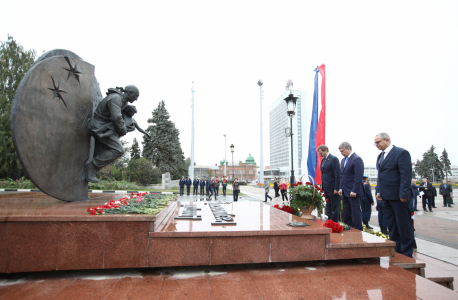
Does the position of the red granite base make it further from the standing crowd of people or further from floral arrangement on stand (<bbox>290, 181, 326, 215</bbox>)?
floral arrangement on stand (<bbox>290, 181, 326, 215</bbox>)

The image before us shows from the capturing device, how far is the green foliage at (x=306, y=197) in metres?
5.28

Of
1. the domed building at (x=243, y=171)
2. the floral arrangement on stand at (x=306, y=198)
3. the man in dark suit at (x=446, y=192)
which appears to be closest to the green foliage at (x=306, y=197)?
the floral arrangement on stand at (x=306, y=198)

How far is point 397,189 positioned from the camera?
411cm

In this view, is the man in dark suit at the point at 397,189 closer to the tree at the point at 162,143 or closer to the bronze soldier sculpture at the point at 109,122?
the bronze soldier sculpture at the point at 109,122

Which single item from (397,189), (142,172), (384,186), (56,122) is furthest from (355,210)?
(142,172)

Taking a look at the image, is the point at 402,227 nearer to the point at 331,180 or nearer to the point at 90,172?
the point at 331,180

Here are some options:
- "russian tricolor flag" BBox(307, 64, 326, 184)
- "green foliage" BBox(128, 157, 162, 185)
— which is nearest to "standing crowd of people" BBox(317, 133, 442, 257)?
"russian tricolor flag" BBox(307, 64, 326, 184)

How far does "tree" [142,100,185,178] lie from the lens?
34500 mm

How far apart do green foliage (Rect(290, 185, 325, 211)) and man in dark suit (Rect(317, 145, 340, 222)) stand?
0.54 m

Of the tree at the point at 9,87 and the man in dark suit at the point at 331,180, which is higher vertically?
the tree at the point at 9,87

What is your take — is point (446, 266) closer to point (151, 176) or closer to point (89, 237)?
point (89, 237)

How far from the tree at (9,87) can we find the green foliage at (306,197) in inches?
1067

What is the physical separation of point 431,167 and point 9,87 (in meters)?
91.0

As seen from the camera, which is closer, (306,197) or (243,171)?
(306,197)
